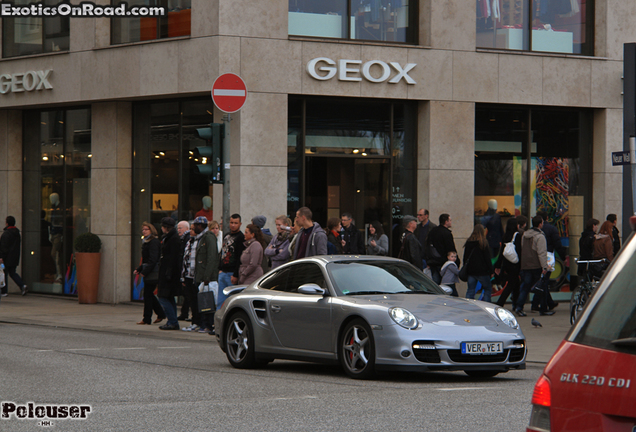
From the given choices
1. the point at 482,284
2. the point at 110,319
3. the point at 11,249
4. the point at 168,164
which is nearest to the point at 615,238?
the point at 482,284

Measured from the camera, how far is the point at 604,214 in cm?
2066

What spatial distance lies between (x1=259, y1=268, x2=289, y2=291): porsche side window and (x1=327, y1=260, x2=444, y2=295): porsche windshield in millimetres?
689

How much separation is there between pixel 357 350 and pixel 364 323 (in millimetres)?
319

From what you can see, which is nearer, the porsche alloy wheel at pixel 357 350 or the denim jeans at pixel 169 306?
the porsche alloy wheel at pixel 357 350

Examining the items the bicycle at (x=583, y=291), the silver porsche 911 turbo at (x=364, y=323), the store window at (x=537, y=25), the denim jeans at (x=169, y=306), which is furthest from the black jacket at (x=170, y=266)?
the store window at (x=537, y=25)

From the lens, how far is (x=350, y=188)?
63.5ft

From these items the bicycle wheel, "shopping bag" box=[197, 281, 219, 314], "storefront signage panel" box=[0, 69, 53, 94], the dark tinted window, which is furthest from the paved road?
"storefront signage panel" box=[0, 69, 53, 94]

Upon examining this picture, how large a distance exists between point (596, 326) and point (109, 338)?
40.8 feet

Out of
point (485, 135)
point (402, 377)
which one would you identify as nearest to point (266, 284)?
point (402, 377)

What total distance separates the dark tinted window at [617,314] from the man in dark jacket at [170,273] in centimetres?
1272

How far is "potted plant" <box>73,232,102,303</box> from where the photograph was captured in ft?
68.7

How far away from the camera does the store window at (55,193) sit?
22.1m

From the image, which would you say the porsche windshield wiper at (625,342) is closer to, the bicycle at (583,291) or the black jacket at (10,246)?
the bicycle at (583,291)

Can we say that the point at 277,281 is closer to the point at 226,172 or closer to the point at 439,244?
the point at 226,172
